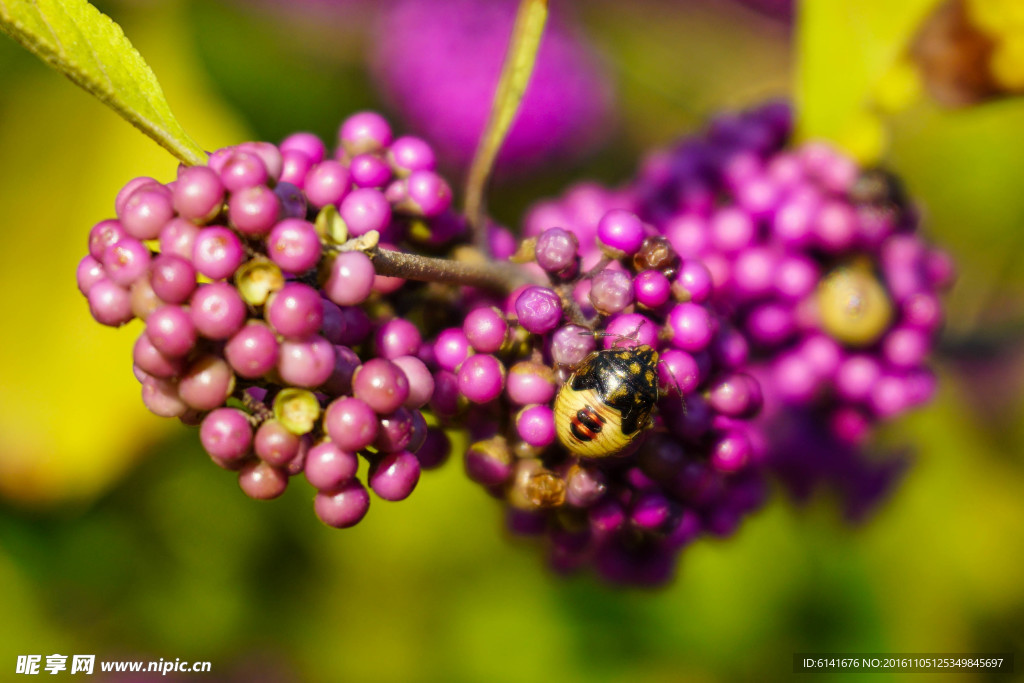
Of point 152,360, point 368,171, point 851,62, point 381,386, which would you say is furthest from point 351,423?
point 851,62

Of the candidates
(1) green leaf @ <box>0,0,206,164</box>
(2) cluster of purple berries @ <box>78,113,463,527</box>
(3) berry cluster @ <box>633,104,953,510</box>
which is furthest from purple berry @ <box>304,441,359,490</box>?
(3) berry cluster @ <box>633,104,953,510</box>

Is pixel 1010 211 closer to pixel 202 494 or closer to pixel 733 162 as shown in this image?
pixel 733 162

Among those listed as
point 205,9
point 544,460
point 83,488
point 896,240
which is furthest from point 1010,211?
Answer: point 83,488

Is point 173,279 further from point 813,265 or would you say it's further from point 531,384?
point 813,265

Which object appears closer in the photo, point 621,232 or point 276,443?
point 276,443

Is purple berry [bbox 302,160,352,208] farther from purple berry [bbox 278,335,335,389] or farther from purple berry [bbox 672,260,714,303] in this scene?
purple berry [bbox 672,260,714,303]

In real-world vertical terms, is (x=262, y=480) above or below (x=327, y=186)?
below

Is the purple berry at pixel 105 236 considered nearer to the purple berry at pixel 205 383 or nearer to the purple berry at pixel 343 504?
the purple berry at pixel 205 383
